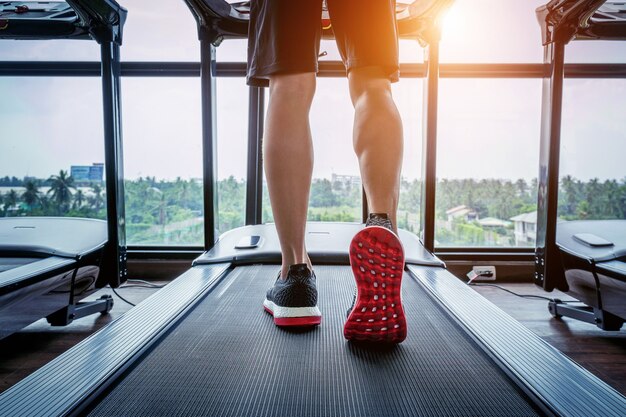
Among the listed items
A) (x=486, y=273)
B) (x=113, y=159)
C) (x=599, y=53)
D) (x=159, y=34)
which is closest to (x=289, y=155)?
(x=113, y=159)

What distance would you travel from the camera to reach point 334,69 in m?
2.44

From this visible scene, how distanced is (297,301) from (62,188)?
245 centimetres

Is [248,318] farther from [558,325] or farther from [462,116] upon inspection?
[462,116]

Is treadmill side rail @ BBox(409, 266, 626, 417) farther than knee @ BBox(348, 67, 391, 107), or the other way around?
knee @ BBox(348, 67, 391, 107)

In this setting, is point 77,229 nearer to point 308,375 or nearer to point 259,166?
point 259,166

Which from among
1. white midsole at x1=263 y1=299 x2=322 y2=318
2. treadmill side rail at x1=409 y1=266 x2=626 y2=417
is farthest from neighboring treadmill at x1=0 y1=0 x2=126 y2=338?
treadmill side rail at x1=409 y1=266 x2=626 y2=417

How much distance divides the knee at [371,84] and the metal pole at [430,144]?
0.97 meters

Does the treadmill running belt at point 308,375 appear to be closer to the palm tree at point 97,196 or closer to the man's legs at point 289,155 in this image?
the man's legs at point 289,155

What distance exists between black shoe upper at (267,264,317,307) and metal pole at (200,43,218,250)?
1129 mm

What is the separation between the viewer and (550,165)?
1.74 meters

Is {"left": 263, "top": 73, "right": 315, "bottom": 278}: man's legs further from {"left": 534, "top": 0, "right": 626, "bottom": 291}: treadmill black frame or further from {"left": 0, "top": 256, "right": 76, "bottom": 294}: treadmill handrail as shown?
{"left": 534, "top": 0, "right": 626, "bottom": 291}: treadmill black frame

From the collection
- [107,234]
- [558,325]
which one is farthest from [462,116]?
[107,234]

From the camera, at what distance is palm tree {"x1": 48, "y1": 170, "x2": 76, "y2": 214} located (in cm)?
256

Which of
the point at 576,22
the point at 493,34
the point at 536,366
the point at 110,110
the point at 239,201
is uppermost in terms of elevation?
the point at 493,34
